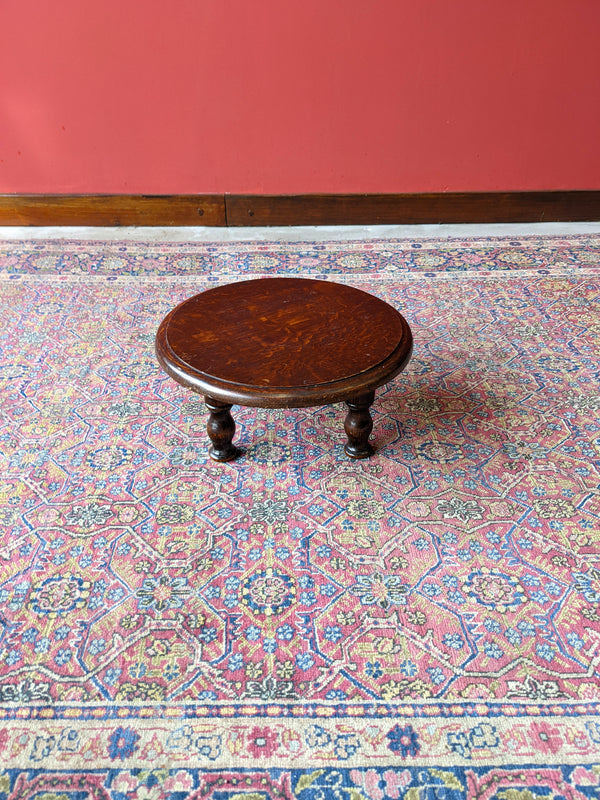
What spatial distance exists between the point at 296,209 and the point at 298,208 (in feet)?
0.04

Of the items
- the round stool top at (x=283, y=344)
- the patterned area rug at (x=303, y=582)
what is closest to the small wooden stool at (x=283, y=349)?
the round stool top at (x=283, y=344)

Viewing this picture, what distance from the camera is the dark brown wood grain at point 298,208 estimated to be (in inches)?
132

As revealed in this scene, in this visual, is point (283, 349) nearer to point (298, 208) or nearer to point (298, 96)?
point (298, 208)

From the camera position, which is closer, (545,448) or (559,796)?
(559,796)

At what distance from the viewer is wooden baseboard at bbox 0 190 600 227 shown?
11.0 ft

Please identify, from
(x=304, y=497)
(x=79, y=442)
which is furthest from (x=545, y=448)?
(x=79, y=442)

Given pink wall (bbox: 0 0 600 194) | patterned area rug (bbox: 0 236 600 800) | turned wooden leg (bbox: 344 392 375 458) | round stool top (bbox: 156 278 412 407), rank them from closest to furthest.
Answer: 1. patterned area rug (bbox: 0 236 600 800)
2. round stool top (bbox: 156 278 412 407)
3. turned wooden leg (bbox: 344 392 375 458)
4. pink wall (bbox: 0 0 600 194)

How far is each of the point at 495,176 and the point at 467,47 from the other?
64 cm

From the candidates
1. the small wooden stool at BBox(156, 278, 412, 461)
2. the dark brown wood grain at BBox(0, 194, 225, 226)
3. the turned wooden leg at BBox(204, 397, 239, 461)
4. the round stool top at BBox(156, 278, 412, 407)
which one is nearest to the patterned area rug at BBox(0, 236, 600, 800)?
the turned wooden leg at BBox(204, 397, 239, 461)

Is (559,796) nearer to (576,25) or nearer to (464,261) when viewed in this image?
(464,261)

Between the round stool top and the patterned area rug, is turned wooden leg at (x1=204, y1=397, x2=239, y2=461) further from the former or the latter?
the round stool top

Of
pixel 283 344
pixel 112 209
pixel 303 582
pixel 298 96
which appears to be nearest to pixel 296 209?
pixel 298 96

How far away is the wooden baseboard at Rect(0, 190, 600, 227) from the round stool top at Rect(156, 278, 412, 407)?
1.55 m

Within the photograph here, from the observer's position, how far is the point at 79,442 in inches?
73.7
